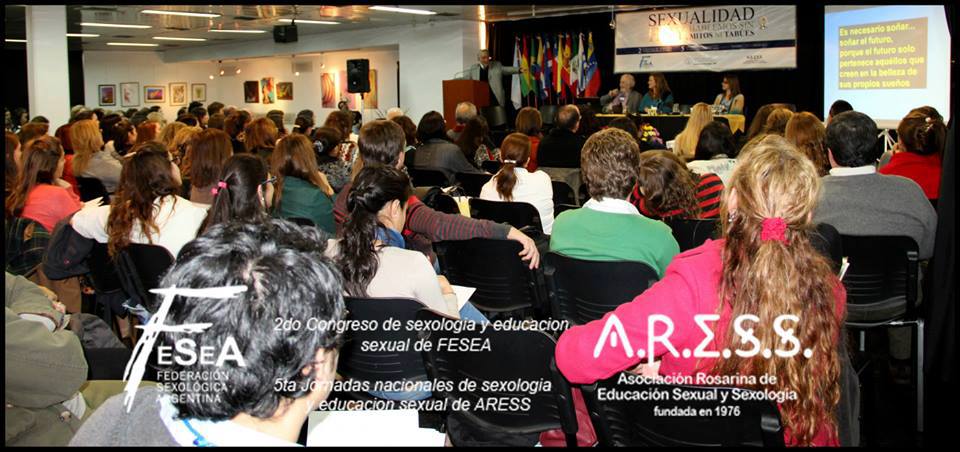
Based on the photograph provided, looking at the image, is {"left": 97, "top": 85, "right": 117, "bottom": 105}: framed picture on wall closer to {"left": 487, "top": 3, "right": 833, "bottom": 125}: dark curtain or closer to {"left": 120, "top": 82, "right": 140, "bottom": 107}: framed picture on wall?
{"left": 120, "top": 82, "right": 140, "bottom": 107}: framed picture on wall

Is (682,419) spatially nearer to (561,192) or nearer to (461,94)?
(561,192)

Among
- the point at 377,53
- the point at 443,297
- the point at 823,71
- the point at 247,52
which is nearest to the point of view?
the point at 443,297

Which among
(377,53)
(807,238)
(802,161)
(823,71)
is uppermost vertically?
(377,53)

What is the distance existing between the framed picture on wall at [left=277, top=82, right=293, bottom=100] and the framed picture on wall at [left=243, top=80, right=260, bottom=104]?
932 mm

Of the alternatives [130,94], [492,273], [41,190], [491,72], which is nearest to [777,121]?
[492,273]

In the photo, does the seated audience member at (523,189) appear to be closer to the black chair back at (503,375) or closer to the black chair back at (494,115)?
the black chair back at (503,375)

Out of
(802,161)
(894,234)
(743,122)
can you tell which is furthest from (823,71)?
(802,161)

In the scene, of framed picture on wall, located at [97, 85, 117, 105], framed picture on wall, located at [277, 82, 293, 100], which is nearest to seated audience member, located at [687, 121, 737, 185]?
framed picture on wall, located at [277, 82, 293, 100]

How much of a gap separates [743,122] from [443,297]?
945cm

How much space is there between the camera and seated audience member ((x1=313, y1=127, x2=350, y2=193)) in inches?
243

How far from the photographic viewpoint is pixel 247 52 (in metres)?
18.9

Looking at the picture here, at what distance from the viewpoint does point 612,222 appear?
10.8 ft

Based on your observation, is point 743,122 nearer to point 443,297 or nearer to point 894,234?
point 894,234

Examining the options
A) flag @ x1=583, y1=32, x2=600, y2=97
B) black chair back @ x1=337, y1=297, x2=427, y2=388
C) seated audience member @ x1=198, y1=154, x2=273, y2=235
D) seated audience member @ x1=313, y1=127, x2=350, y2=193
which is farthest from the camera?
flag @ x1=583, y1=32, x2=600, y2=97
